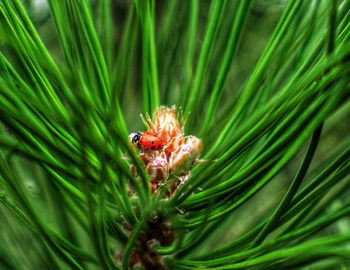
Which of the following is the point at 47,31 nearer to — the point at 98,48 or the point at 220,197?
the point at 98,48

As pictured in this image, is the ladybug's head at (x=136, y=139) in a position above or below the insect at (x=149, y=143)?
above

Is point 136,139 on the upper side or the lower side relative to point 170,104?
lower

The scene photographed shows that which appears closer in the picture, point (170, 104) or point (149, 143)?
point (149, 143)

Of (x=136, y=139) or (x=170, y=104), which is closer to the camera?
(x=136, y=139)

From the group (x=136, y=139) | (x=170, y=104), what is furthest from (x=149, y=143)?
(x=170, y=104)

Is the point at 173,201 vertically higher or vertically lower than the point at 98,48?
lower

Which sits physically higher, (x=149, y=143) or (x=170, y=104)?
(x=170, y=104)

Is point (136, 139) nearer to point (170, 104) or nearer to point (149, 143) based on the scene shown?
point (149, 143)

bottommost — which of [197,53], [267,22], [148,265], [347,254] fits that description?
[347,254]

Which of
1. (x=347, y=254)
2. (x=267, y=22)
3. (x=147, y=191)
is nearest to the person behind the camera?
(x=347, y=254)

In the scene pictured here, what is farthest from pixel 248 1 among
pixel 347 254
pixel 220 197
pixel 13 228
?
pixel 13 228

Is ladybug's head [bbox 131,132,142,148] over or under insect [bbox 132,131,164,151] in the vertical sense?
over
